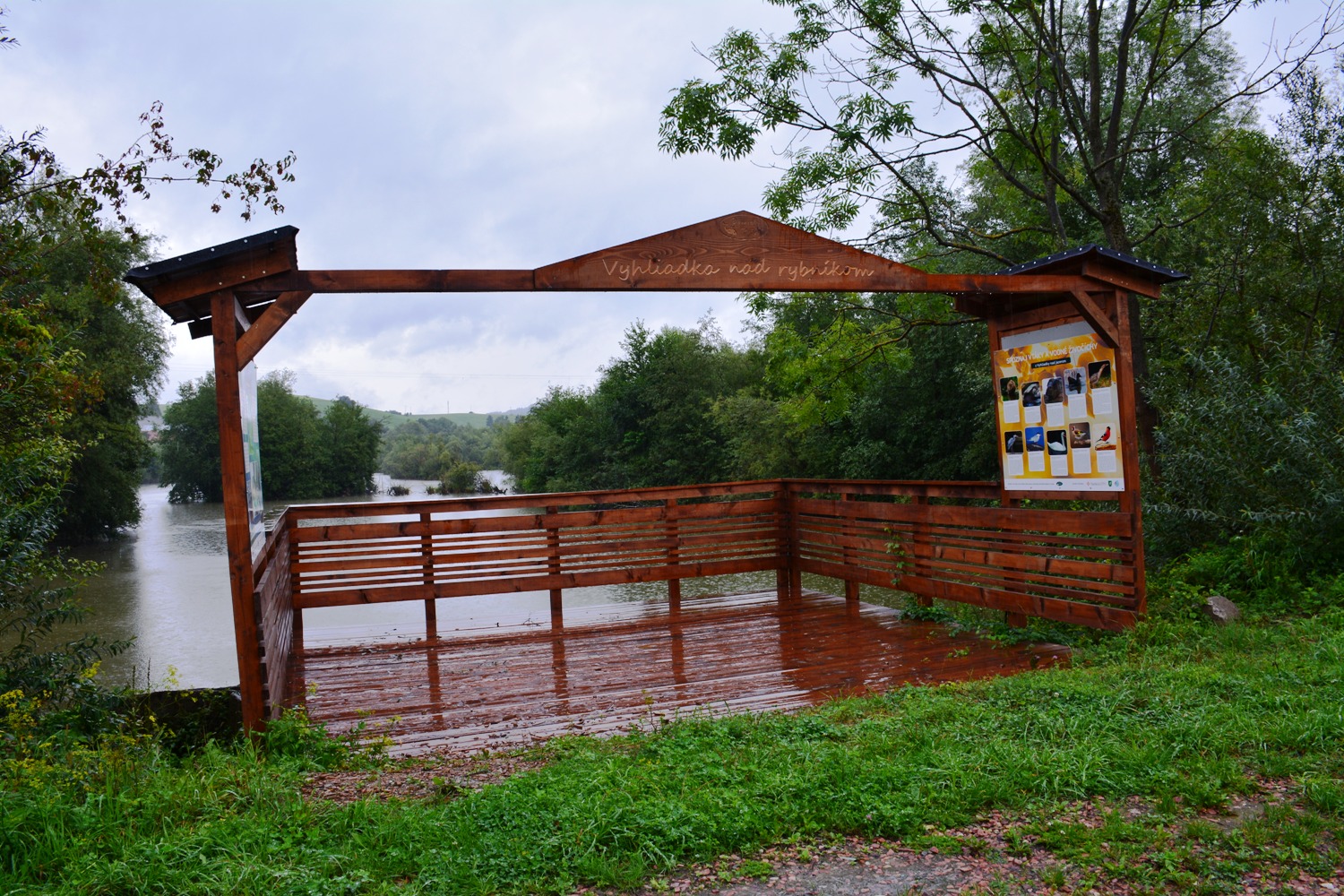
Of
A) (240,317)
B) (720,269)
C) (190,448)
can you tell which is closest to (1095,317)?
(720,269)

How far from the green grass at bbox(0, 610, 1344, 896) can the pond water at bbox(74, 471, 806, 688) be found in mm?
2228

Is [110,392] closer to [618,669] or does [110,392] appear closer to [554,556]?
[554,556]

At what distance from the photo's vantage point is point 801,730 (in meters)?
4.30

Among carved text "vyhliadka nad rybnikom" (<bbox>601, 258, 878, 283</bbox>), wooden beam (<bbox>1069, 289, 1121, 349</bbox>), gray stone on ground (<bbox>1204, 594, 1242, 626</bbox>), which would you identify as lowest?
gray stone on ground (<bbox>1204, 594, 1242, 626</bbox>)

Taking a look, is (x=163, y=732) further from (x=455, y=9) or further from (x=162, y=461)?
(x=162, y=461)

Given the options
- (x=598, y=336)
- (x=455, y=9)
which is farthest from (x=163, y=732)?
(x=598, y=336)

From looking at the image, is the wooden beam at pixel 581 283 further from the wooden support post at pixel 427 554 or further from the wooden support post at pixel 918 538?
the wooden support post at pixel 427 554

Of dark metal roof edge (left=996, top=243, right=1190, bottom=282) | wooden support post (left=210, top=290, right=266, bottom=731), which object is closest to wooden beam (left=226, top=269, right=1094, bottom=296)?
dark metal roof edge (left=996, top=243, right=1190, bottom=282)

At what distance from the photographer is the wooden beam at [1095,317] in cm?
624

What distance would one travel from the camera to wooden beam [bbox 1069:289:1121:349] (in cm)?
624

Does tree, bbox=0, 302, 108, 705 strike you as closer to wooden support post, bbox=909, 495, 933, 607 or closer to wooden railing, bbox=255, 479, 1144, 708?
wooden railing, bbox=255, 479, 1144, 708

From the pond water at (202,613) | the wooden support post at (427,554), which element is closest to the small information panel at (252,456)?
the pond water at (202,613)

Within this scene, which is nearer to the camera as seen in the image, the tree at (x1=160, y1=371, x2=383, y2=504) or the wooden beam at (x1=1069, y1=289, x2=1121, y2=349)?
the wooden beam at (x1=1069, y1=289, x2=1121, y2=349)

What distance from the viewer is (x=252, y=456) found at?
5.46m
